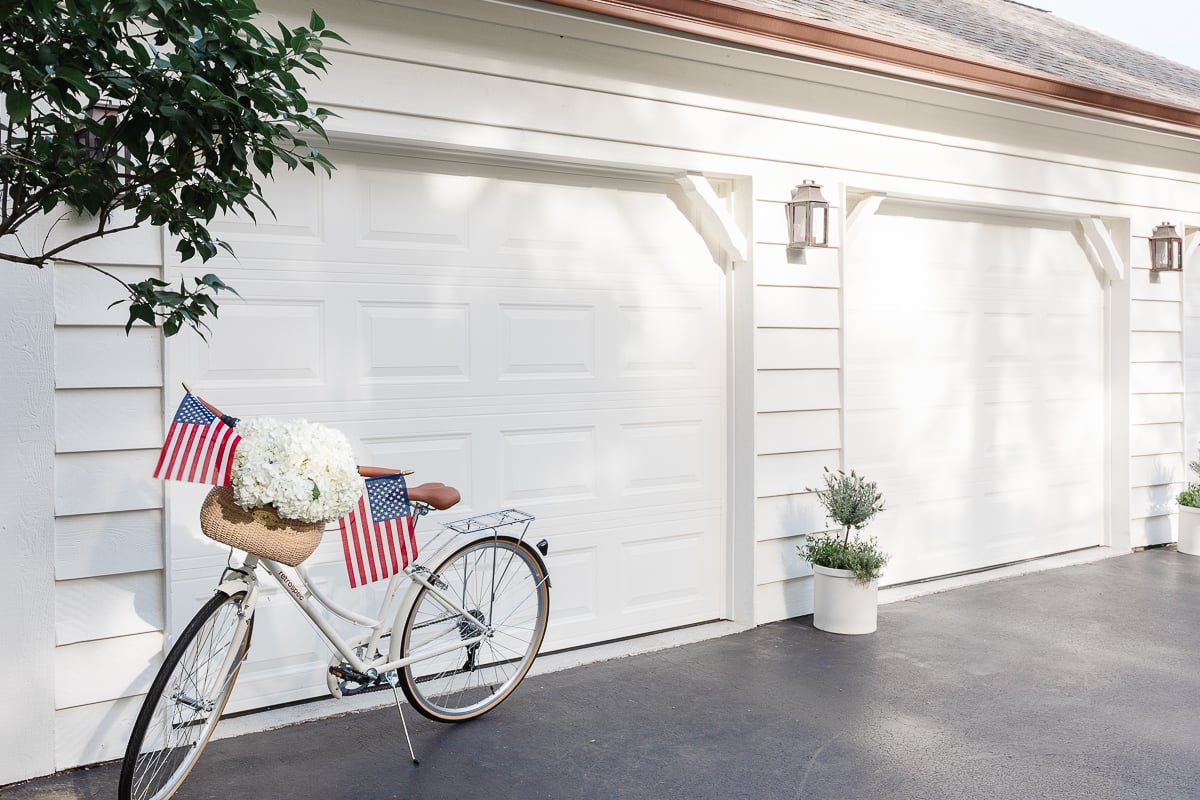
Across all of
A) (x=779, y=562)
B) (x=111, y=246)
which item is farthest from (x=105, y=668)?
(x=779, y=562)

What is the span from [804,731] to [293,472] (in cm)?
196

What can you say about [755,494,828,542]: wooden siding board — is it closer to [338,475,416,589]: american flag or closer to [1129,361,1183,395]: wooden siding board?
[338,475,416,589]: american flag

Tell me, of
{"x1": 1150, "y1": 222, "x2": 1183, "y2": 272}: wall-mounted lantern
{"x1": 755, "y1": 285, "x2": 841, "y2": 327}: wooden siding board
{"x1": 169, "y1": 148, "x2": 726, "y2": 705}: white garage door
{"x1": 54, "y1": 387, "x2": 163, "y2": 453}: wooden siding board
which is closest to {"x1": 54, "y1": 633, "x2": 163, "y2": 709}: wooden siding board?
{"x1": 169, "y1": 148, "x2": 726, "y2": 705}: white garage door

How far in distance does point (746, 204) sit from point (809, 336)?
0.72 m

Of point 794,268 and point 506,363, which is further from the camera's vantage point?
point 794,268

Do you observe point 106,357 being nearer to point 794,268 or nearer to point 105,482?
point 105,482

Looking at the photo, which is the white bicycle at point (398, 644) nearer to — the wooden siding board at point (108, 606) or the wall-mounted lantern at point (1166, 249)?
the wooden siding board at point (108, 606)

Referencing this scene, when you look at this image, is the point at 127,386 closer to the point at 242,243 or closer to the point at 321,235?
the point at 242,243

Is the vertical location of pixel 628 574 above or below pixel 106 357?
below

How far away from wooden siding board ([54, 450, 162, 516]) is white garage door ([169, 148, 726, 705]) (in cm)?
12

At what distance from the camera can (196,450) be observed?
266cm

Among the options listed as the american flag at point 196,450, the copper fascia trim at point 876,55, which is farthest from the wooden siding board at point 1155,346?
the american flag at point 196,450

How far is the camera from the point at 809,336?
479 cm

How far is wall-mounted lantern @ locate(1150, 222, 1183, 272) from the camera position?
245 inches
